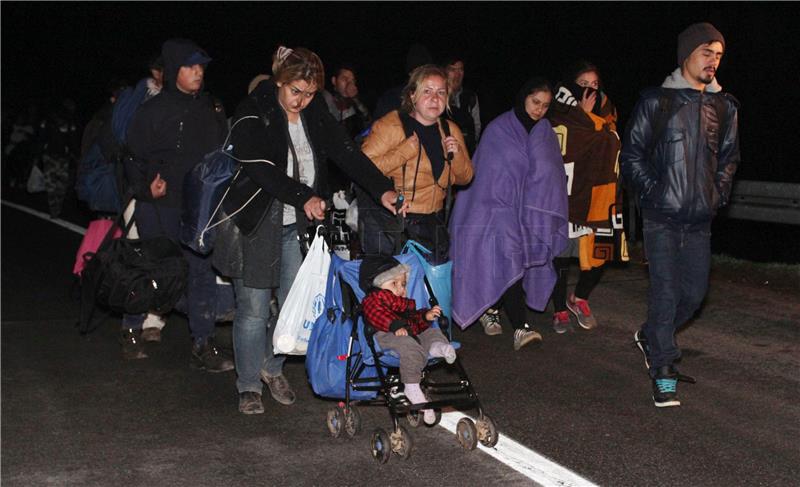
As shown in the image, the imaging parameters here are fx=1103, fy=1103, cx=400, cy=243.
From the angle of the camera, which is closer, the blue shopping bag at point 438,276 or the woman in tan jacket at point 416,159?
the blue shopping bag at point 438,276

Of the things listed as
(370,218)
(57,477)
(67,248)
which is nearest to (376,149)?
(370,218)

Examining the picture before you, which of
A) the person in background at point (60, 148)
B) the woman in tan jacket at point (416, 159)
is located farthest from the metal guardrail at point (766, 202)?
the person in background at point (60, 148)

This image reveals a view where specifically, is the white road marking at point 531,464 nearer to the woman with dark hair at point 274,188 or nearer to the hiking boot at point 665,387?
the hiking boot at point 665,387

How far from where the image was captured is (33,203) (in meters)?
21.5

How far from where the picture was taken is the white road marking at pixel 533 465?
16.8ft

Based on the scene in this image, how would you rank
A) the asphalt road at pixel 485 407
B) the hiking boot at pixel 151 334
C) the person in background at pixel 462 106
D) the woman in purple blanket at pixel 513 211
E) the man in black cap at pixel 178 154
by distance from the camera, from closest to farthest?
the asphalt road at pixel 485 407 < the man in black cap at pixel 178 154 < the woman in purple blanket at pixel 513 211 < the hiking boot at pixel 151 334 < the person in background at pixel 462 106

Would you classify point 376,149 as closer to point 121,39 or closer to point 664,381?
point 664,381

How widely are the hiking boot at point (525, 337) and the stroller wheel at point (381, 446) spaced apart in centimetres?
260

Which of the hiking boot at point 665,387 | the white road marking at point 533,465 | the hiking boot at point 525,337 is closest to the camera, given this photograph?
the white road marking at point 533,465

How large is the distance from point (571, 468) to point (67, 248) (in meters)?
10.1

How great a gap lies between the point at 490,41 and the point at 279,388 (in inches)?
1051

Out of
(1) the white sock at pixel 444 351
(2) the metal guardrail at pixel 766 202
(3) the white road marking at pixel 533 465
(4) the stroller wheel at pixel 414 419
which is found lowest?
(3) the white road marking at pixel 533 465

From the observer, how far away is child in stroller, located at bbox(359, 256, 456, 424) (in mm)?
5523

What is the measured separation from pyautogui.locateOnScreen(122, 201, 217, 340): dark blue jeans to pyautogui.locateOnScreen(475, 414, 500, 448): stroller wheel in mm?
2756
